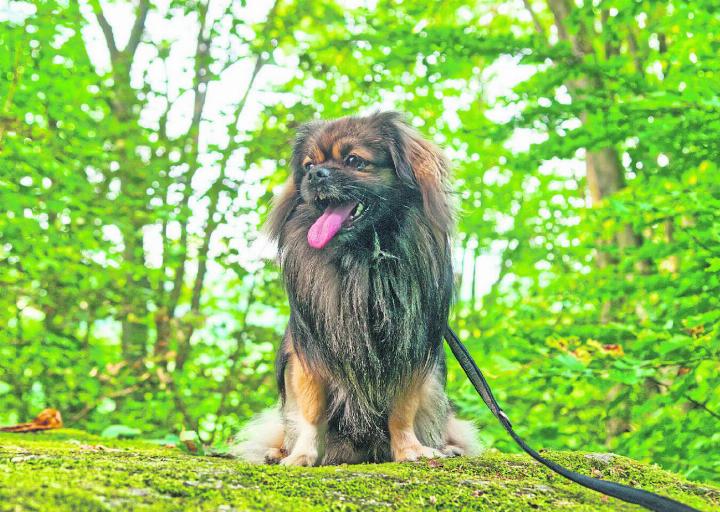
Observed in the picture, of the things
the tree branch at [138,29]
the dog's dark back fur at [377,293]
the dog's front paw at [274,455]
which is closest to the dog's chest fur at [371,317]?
the dog's dark back fur at [377,293]

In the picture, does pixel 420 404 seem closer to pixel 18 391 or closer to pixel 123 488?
pixel 123 488

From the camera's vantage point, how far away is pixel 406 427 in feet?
9.67

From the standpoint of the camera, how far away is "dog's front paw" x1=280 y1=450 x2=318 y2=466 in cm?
278

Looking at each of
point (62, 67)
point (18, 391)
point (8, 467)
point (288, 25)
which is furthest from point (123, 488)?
point (288, 25)

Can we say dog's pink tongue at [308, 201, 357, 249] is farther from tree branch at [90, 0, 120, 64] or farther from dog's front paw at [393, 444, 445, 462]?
tree branch at [90, 0, 120, 64]

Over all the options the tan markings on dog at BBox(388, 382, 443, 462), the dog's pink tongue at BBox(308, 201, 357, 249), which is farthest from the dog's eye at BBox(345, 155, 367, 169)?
the tan markings on dog at BBox(388, 382, 443, 462)

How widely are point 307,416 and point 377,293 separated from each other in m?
0.64

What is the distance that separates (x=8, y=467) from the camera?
1.69m

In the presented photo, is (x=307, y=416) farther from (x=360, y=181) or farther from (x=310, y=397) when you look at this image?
(x=360, y=181)

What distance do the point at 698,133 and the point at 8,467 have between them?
3.18 m

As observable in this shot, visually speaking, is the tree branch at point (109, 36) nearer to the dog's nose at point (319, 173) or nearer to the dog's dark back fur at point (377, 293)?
the dog's dark back fur at point (377, 293)

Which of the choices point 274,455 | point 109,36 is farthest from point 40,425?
point 109,36

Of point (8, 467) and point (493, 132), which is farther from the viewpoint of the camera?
point (493, 132)

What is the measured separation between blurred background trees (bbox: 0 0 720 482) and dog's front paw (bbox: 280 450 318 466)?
45.5 inches
